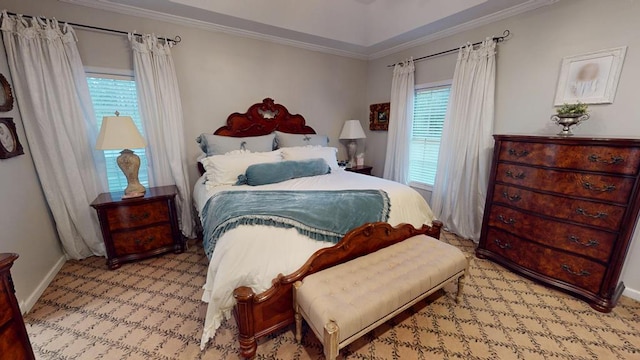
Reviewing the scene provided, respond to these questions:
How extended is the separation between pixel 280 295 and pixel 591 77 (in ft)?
9.71

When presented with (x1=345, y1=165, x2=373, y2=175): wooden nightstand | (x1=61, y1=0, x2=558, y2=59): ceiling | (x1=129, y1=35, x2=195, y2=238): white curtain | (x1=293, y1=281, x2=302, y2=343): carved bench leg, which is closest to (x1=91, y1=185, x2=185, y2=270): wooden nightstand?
(x1=129, y1=35, x2=195, y2=238): white curtain

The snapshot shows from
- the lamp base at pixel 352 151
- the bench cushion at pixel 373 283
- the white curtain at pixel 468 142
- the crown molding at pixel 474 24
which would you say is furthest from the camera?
the lamp base at pixel 352 151

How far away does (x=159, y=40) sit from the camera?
8.52ft

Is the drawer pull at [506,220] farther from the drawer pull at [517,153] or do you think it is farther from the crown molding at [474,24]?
the crown molding at [474,24]

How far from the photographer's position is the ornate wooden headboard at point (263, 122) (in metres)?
3.12

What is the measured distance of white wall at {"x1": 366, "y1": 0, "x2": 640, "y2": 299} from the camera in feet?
6.19

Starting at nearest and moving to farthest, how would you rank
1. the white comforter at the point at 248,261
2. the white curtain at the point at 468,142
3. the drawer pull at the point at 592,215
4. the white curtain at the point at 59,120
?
the white comforter at the point at 248,261 < the drawer pull at the point at 592,215 < the white curtain at the point at 59,120 < the white curtain at the point at 468,142

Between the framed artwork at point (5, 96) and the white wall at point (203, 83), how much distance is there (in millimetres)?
142

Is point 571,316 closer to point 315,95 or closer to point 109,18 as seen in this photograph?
point 315,95

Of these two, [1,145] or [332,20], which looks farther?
[332,20]

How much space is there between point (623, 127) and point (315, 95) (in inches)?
124

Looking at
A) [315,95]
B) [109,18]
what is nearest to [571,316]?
[315,95]

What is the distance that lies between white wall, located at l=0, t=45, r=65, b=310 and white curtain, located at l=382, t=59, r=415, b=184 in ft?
12.8

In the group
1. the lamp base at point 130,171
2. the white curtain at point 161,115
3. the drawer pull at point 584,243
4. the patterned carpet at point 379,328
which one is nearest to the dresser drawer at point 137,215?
the lamp base at point 130,171
